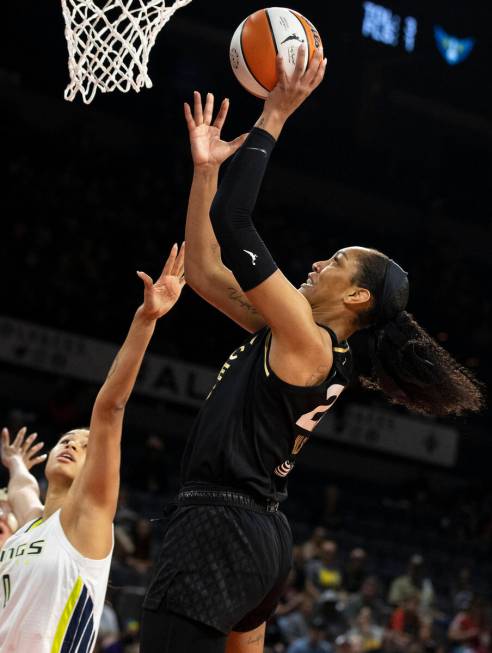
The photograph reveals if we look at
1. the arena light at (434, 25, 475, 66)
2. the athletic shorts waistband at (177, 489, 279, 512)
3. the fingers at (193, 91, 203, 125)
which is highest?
the fingers at (193, 91, 203, 125)

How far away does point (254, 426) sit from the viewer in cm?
313

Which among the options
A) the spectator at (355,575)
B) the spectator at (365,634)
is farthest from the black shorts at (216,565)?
the spectator at (355,575)

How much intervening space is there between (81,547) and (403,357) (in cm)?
139

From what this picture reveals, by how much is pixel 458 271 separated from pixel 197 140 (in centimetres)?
1984

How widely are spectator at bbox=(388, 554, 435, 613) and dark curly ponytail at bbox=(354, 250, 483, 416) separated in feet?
34.2

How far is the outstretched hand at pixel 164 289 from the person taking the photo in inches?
141

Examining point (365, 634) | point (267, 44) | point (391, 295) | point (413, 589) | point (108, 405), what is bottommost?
point (413, 589)

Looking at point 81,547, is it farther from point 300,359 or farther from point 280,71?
point 280,71

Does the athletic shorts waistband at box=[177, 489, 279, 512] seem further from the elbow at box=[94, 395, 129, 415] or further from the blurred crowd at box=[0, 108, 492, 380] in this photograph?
the blurred crowd at box=[0, 108, 492, 380]

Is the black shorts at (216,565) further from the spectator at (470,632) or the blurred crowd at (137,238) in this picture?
the blurred crowd at (137,238)

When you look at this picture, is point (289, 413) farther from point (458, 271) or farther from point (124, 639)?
point (458, 271)

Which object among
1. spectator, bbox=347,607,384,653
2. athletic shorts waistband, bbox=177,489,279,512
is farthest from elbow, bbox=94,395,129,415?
spectator, bbox=347,607,384,653

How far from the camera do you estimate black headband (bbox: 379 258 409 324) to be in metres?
3.39

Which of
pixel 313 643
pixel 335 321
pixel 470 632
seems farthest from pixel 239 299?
pixel 470 632
